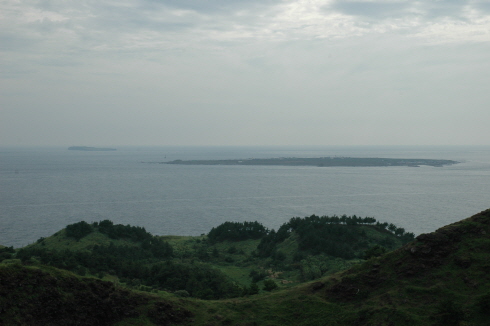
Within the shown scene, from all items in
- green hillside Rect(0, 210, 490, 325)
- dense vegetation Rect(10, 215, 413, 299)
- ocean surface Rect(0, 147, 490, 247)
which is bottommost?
ocean surface Rect(0, 147, 490, 247)

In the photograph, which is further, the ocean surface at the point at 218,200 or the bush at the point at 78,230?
the ocean surface at the point at 218,200

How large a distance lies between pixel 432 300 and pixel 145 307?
1240 centimetres

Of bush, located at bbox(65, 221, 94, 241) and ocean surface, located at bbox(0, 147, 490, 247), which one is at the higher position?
bush, located at bbox(65, 221, 94, 241)

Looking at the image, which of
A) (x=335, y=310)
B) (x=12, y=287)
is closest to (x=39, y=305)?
(x=12, y=287)

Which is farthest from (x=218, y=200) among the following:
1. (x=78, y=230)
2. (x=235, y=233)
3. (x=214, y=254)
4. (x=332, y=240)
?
(x=332, y=240)

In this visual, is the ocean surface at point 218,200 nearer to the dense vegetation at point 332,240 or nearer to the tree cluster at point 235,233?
the tree cluster at point 235,233

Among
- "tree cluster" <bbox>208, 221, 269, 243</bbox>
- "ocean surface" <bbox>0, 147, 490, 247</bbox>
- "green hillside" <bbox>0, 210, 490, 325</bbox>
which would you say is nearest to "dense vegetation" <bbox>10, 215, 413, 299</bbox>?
"tree cluster" <bbox>208, 221, 269, 243</bbox>

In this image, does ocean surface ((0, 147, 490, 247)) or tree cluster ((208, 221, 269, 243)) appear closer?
tree cluster ((208, 221, 269, 243))

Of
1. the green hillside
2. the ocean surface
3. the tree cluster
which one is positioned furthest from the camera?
the ocean surface

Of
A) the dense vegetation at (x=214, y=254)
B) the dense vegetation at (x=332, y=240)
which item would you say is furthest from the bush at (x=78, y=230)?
the dense vegetation at (x=332, y=240)

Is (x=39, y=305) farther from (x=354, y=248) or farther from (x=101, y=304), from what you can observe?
(x=354, y=248)

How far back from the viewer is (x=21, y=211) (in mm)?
97375

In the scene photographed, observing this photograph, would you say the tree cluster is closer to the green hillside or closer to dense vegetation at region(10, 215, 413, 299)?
dense vegetation at region(10, 215, 413, 299)

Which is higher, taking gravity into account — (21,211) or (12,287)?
(12,287)
